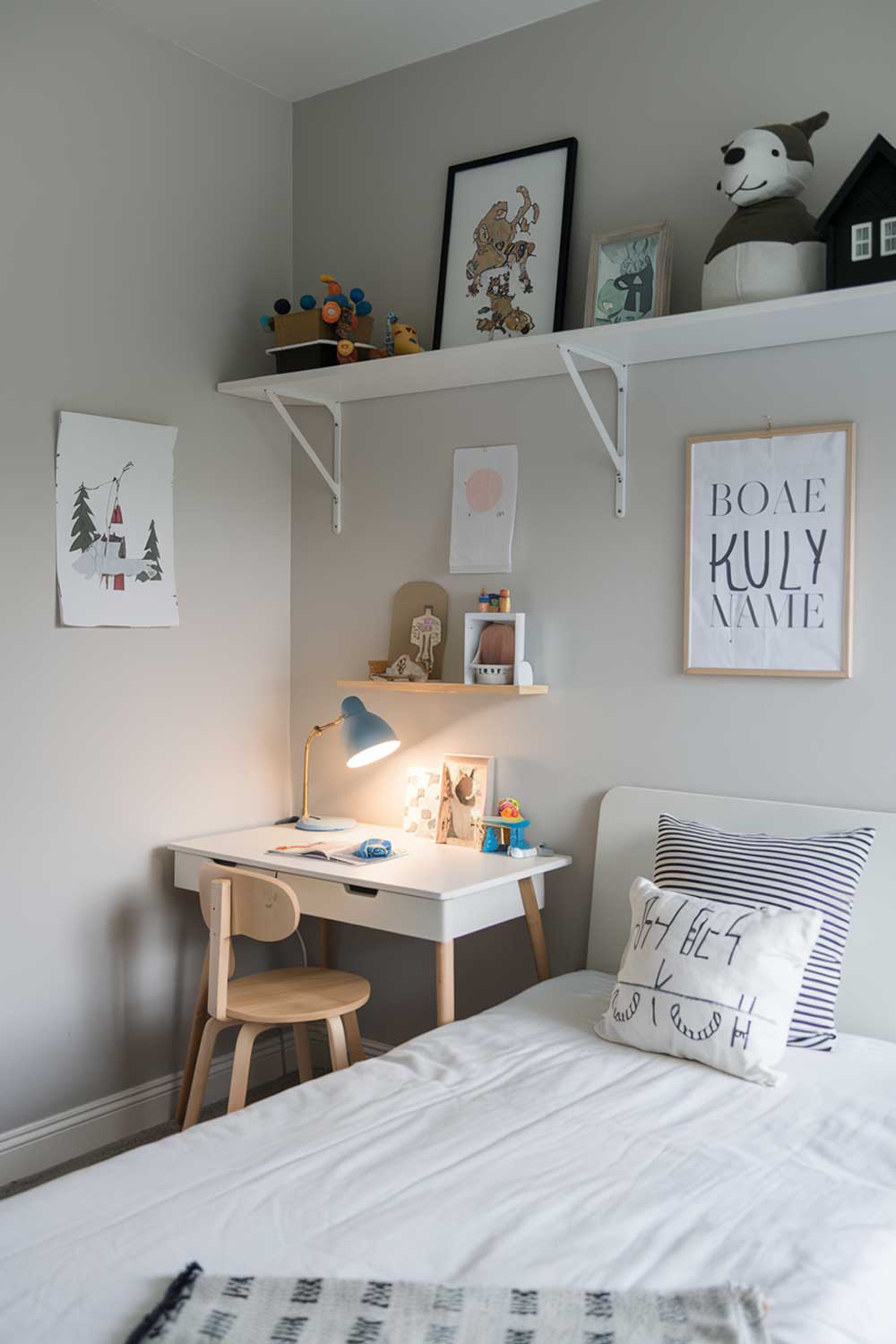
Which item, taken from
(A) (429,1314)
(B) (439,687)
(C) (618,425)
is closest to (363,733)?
(B) (439,687)

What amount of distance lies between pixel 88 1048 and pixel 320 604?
133cm

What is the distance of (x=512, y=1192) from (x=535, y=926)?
3.75 feet

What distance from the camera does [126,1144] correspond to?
2.86m

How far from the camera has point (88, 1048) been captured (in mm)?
2814

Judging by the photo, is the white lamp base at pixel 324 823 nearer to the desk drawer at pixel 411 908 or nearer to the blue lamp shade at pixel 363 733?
the blue lamp shade at pixel 363 733

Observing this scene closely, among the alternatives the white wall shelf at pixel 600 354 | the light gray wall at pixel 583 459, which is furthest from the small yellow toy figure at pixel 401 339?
the light gray wall at pixel 583 459

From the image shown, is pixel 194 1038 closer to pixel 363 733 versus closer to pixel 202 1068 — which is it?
pixel 202 1068

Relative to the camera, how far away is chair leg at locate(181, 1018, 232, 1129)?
2572mm

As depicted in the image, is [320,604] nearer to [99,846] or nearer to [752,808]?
[99,846]

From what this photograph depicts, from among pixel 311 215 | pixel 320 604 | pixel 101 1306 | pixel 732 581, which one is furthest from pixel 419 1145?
pixel 311 215

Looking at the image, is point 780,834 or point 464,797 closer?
point 780,834

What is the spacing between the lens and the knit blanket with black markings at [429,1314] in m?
1.22

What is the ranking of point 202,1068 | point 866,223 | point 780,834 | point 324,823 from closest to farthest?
point 866,223, point 780,834, point 202,1068, point 324,823

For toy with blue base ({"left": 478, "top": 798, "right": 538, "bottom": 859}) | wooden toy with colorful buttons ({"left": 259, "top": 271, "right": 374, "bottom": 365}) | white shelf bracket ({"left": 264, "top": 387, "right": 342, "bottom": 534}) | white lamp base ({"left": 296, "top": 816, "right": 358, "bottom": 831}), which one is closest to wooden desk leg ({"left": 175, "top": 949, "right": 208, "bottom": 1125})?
white lamp base ({"left": 296, "top": 816, "right": 358, "bottom": 831})
